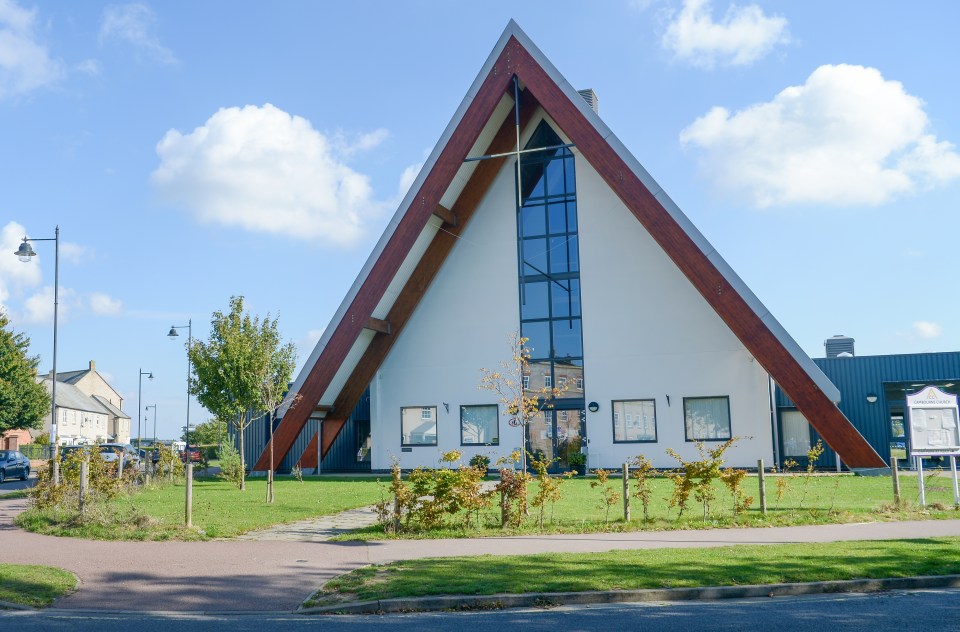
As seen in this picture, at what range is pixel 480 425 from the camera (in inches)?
1158

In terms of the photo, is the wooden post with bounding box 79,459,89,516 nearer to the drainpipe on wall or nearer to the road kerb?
the road kerb

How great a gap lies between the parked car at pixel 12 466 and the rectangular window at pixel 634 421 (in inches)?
967

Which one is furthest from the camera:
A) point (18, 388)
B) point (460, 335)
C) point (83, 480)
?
point (18, 388)

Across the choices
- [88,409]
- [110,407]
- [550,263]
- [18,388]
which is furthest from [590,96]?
[110,407]

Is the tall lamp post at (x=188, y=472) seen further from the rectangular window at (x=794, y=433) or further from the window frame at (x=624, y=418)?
the rectangular window at (x=794, y=433)

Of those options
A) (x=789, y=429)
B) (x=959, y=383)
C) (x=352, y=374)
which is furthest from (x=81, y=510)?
(x=959, y=383)

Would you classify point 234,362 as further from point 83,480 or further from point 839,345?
point 839,345

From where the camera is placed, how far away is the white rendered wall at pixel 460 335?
29.3 metres

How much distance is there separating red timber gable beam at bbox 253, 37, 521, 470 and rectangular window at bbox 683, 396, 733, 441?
10.4m

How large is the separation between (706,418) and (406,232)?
37.2 feet

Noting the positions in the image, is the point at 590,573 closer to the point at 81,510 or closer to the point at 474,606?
the point at 474,606

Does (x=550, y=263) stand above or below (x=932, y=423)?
above

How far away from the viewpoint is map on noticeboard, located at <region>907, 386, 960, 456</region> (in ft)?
52.3

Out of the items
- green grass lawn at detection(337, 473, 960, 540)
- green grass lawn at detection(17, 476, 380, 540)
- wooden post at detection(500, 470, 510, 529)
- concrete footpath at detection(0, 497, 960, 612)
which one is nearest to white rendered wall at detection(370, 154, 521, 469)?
green grass lawn at detection(17, 476, 380, 540)
